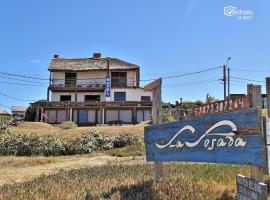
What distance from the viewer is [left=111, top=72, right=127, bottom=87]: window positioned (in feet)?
181

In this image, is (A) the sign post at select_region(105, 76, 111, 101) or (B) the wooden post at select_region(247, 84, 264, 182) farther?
(A) the sign post at select_region(105, 76, 111, 101)

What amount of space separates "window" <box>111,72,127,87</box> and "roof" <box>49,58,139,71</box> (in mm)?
1098

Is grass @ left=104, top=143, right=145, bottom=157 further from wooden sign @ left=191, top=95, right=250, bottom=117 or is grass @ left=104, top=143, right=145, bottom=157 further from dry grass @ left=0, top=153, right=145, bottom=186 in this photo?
wooden sign @ left=191, top=95, right=250, bottom=117

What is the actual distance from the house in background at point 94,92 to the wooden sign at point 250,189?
131 ft

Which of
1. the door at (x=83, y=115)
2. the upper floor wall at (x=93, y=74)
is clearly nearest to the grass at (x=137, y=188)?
the door at (x=83, y=115)

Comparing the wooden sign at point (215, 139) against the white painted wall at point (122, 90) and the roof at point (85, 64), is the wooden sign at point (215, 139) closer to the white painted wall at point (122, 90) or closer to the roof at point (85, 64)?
the white painted wall at point (122, 90)

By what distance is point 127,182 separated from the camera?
8094mm

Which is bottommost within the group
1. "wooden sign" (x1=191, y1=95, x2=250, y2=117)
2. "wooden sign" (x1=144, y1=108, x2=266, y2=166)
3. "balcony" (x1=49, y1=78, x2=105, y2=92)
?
"wooden sign" (x1=144, y1=108, x2=266, y2=166)

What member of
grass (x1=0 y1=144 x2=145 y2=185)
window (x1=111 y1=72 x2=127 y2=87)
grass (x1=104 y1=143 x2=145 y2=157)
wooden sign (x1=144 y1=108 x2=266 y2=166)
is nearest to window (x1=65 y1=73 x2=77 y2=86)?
window (x1=111 y1=72 x2=127 y2=87)

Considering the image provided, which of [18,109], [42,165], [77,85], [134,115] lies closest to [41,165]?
[42,165]

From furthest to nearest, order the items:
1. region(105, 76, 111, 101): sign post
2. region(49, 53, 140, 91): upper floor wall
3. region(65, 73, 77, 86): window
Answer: region(65, 73, 77, 86): window → region(49, 53, 140, 91): upper floor wall → region(105, 76, 111, 101): sign post

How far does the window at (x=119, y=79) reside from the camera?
2168 inches

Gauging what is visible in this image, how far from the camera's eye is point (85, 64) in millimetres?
57094

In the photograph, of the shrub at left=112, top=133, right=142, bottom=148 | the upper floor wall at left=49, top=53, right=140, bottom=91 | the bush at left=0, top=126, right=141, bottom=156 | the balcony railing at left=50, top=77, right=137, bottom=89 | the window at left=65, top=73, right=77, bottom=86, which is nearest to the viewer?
the bush at left=0, top=126, right=141, bottom=156
